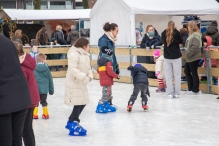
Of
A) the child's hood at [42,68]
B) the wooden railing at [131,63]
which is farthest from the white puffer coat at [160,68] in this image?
the child's hood at [42,68]

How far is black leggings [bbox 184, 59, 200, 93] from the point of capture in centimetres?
1201

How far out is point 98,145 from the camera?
7055 millimetres

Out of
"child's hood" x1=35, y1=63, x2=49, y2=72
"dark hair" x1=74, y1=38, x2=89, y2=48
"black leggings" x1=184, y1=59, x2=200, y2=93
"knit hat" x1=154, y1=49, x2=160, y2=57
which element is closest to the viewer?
"dark hair" x1=74, y1=38, x2=89, y2=48

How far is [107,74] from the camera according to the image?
964 cm

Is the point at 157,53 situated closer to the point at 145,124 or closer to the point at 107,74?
the point at 107,74

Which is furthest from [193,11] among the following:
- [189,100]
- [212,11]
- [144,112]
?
[144,112]

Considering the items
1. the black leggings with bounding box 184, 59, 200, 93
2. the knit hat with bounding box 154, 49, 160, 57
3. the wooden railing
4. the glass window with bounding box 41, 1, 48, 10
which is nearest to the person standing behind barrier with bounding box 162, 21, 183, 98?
the black leggings with bounding box 184, 59, 200, 93

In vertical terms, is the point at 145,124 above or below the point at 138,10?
below

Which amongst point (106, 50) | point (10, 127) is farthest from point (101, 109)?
point (10, 127)

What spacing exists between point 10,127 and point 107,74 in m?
5.14

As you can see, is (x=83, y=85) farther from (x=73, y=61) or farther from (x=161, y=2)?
(x=161, y=2)

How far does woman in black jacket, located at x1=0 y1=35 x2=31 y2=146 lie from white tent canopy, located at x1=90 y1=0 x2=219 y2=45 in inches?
433

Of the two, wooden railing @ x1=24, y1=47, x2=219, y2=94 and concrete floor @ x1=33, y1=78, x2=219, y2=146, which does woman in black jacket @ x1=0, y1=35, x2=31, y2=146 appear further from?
wooden railing @ x1=24, y1=47, x2=219, y2=94

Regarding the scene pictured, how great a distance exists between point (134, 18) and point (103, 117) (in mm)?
6653
